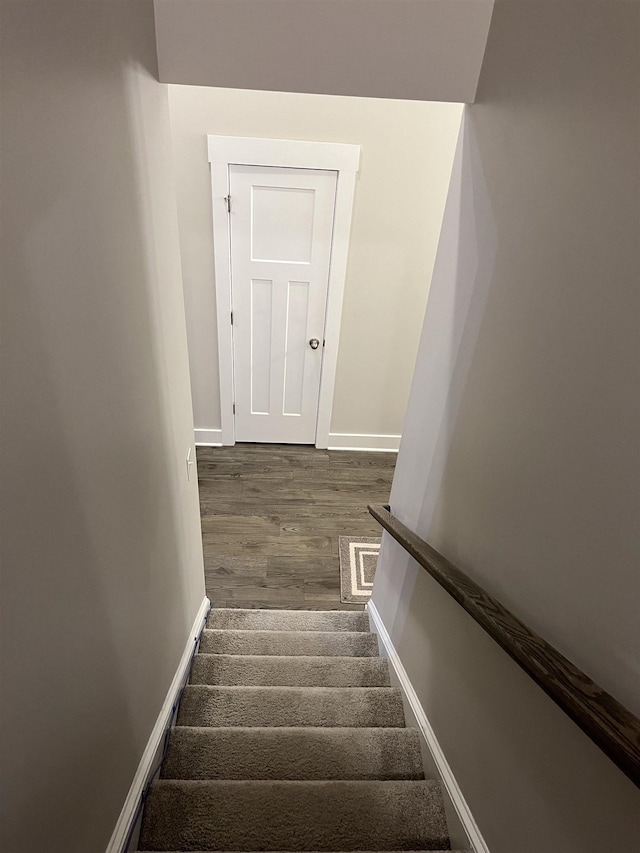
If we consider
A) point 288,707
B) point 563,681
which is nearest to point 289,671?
point 288,707

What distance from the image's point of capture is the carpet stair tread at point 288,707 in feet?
6.09

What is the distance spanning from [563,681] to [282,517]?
9.39 ft

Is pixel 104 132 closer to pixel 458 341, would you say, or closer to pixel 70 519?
pixel 70 519

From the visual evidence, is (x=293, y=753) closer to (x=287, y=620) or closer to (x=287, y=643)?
(x=287, y=643)

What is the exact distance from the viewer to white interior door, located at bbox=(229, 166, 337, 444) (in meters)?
3.38

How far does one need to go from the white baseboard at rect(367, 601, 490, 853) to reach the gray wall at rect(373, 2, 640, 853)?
0.04 meters

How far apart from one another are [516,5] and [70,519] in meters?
1.57

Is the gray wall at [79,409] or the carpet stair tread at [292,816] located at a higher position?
the gray wall at [79,409]

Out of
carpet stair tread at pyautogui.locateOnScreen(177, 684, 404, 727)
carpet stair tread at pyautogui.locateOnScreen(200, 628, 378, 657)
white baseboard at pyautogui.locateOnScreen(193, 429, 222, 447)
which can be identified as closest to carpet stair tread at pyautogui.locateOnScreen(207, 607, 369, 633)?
carpet stair tread at pyautogui.locateOnScreen(200, 628, 378, 657)

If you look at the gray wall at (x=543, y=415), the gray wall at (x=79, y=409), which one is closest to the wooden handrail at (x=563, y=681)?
the gray wall at (x=543, y=415)

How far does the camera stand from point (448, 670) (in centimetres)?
155

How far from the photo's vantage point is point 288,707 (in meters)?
1.88

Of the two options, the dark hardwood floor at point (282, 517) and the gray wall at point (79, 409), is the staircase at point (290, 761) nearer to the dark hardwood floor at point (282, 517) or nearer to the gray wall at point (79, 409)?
the gray wall at point (79, 409)

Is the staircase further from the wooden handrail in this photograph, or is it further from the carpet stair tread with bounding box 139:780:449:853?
the wooden handrail
